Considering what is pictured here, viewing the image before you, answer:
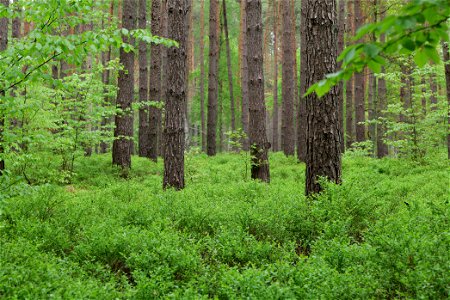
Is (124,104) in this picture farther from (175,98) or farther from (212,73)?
(212,73)

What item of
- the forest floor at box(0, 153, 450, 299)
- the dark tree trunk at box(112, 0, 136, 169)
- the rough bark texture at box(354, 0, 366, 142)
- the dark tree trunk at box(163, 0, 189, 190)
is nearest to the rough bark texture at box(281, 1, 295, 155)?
the rough bark texture at box(354, 0, 366, 142)

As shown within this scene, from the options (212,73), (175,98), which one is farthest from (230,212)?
(212,73)

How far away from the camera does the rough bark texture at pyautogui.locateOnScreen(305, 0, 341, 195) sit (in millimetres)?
5984

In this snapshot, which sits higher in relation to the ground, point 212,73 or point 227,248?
point 212,73

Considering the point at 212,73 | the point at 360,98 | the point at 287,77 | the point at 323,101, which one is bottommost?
the point at 323,101

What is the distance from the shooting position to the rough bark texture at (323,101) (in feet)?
19.6

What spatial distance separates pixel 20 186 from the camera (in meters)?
4.68

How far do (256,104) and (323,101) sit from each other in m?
4.13

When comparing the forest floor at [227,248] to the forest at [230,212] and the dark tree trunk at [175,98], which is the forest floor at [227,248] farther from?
the dark tree trunk at [175,98]

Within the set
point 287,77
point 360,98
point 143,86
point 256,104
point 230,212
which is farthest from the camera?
point 360,98

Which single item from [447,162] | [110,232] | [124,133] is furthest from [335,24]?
[124,133]

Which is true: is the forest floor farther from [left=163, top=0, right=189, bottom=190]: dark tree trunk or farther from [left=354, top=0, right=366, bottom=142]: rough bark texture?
[left=354, top=0, right=366, bottom=142]: rough bark texture

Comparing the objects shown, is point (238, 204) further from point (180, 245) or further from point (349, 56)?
point (349, 56)

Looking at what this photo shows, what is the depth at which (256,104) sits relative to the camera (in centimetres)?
1003
